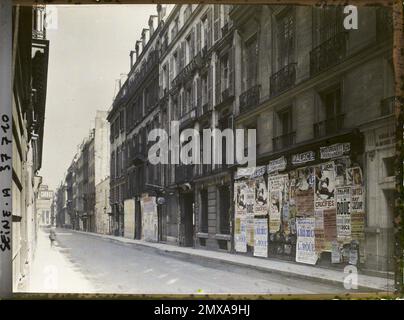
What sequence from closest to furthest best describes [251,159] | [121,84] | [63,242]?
[251,159]
[121,84]
[63,242]

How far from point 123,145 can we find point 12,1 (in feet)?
5.63

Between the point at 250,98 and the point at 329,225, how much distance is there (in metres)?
1.53

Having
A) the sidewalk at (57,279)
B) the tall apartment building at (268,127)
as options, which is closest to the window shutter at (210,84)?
the tall apartment building at (268,127)

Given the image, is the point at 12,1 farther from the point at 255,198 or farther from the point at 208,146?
the point at 255,198

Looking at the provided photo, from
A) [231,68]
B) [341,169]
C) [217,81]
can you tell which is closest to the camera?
[341,169]

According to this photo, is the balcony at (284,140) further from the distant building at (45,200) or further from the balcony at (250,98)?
the distant building at (45,200)

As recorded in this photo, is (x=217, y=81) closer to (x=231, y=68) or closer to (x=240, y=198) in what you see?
(x=231, y=68)

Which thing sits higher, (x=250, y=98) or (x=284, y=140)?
(x=250, y=98)

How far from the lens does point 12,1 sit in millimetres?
4051


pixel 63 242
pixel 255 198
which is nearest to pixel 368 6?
pixel 255 198

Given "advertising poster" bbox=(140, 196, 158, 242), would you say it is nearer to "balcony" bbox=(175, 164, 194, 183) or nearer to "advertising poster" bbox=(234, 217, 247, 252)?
"balcony" bbox=(175, 164, 194, 183)

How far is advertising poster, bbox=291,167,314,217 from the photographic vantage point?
4.60 m

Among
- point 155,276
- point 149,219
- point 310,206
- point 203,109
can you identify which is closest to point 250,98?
point 203,109

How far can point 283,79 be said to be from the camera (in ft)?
17.0
